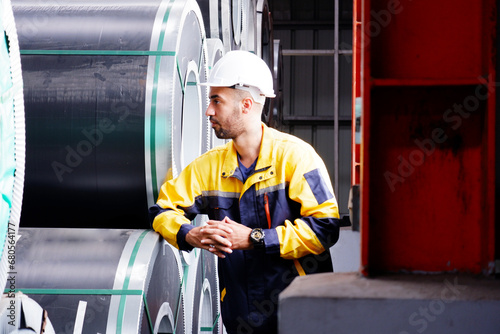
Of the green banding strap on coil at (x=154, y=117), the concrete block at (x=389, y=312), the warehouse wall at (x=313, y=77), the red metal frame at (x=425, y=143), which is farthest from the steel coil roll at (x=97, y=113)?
the warehouse wall at (x=313, y=77)

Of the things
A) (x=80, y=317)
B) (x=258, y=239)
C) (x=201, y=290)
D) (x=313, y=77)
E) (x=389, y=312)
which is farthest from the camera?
(x=313, y=77)

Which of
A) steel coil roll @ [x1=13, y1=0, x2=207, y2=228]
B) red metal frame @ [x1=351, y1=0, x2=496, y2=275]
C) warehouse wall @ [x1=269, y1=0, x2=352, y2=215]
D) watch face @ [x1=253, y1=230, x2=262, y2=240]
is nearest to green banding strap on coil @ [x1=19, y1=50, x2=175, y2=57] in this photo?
steel coil roll @ [x1=13, y1=0, x2=207, y2=228]

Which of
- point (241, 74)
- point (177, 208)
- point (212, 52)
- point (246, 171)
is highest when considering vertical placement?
point (212, 52)

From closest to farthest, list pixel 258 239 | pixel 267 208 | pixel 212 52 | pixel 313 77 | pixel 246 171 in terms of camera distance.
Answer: pixel 258 239, pixel 267 208, pixel 246 171, pixel 212 52, pixel 313 77

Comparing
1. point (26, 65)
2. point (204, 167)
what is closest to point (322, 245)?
point (204, 167)

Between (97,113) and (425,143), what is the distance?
55.8 inches

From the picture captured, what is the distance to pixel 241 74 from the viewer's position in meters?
2.93

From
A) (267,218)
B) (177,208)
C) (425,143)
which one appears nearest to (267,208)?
(267,218)

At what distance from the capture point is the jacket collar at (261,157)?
2.75 m

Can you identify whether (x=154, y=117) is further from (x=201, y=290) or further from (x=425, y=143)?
(x=201, y=290)

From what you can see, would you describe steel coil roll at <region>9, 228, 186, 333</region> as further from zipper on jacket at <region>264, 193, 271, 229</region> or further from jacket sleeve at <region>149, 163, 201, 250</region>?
zipper on jacket at <region>264, 193, 271, 229</region>

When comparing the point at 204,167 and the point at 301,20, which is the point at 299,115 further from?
the point at 204,167

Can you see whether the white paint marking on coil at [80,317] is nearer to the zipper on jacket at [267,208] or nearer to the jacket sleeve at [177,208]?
the jacket sleeve at [177,208]

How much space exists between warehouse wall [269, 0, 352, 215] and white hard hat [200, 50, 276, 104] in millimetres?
11345
